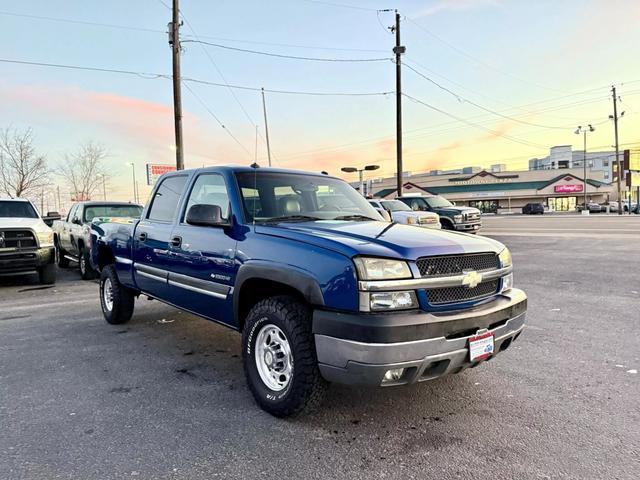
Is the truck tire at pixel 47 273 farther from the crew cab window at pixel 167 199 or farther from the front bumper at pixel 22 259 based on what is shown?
Result: the crew cab window at pixel 167 199

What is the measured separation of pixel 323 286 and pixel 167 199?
2773mm

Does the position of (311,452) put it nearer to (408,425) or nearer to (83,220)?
(408,425)

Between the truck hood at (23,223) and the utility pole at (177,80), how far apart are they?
682 cm

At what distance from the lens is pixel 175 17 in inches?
627

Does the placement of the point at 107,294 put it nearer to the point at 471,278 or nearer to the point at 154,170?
the point at 471,278

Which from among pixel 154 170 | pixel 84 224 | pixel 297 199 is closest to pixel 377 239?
pixel 297 199

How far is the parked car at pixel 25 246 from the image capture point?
343 inches

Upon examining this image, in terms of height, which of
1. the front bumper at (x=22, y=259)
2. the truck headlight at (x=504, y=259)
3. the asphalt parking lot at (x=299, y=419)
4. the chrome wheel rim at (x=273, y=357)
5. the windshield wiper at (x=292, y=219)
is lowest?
the asphalt parking lot at (x=299, y=419)

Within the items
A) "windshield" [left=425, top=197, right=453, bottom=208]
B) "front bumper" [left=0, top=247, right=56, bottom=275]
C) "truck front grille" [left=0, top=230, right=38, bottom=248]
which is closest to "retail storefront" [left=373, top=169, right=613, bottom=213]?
"windshield" [left=425, top=197, right=453, bottom=208]

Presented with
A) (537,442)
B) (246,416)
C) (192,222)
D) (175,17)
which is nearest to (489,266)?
(537,442)

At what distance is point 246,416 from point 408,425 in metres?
1.14

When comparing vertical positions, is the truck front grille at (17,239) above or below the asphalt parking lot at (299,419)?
above

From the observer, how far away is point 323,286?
9.37ft

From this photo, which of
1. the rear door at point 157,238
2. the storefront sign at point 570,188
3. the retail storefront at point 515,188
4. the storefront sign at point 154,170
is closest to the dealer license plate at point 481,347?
the rear door at point 157,238
